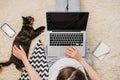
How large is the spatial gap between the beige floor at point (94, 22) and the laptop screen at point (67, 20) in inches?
12.1

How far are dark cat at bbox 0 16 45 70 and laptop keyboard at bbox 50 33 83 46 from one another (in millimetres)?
270

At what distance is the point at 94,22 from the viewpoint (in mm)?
2324

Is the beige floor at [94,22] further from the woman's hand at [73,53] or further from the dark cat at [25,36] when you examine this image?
the woman's hand at [73,53]

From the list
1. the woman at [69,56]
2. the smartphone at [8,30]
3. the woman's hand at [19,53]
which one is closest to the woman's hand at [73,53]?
the woman at [69,56]

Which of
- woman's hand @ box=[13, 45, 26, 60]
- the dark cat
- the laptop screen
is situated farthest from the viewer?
the dark cat

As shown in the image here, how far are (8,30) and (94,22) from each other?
724mm

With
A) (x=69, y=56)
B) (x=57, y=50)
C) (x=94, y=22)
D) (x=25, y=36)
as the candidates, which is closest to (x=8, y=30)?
(x=25, y=36)

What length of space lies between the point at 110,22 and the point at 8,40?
2.85 ft

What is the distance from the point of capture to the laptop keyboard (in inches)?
79.0

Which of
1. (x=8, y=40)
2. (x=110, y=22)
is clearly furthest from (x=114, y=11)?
(x=8, y=40)

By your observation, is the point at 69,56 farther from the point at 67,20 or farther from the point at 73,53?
the point at 67,20

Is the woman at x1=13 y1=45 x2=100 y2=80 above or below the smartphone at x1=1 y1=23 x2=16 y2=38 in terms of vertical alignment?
below

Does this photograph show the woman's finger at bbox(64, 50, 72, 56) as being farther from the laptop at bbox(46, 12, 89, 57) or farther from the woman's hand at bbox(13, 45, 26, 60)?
the woman's hand at bbox(13, 45, 26, 60)

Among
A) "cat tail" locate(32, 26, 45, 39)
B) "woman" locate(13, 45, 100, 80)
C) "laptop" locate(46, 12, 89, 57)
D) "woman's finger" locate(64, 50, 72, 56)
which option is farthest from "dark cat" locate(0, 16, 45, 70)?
"woman's finger" locate(64, 50, 72, 56)
